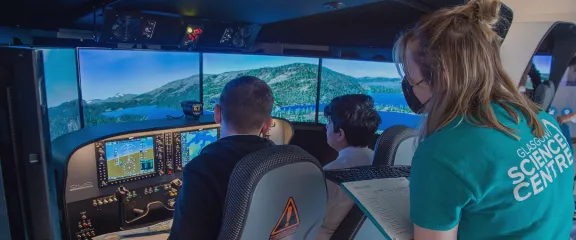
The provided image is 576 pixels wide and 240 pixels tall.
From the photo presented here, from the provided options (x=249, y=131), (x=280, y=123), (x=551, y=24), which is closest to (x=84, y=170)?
(x=249, y=131)

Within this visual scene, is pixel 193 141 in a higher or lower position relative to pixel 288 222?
lower

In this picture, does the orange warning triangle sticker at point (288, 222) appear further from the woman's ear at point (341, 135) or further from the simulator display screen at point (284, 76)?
the simulator display screen at point (284, 76)

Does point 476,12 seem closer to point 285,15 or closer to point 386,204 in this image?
point 386,204

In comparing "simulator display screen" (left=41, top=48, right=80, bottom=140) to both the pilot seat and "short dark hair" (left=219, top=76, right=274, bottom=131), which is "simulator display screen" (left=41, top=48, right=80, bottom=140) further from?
the pilot seat

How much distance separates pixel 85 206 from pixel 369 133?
135 cm

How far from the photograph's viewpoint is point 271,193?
34.5 inches

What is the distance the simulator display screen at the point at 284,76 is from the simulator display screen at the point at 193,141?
0.66 m

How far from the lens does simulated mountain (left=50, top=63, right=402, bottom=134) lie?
208 centimetres

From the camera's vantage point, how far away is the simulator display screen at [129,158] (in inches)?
68.8

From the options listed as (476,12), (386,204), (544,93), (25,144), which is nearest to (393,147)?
(386,204)

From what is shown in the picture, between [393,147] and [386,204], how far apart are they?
1.61 ft

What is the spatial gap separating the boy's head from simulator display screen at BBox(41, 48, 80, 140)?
896mm

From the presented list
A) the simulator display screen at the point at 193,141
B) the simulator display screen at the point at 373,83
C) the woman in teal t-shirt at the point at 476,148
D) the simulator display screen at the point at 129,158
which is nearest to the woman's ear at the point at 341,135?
the simulator display screen at the point at 193,141

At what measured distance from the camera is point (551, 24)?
1.49 m
